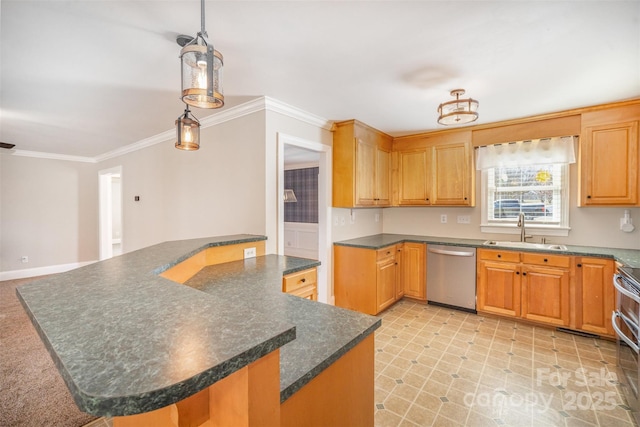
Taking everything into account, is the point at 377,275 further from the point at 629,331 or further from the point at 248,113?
the point at 248,113

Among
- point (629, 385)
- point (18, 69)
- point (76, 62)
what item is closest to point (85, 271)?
point (76, 62)

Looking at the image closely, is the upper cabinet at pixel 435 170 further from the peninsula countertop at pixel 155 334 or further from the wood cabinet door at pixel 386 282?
the peninsula countertop at pixel 155 334

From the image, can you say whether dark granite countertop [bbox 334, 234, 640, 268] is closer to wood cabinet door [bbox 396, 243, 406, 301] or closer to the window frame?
wood cabinet door [bbox 396, 243, 406, 301]

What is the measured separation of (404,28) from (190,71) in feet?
4.15

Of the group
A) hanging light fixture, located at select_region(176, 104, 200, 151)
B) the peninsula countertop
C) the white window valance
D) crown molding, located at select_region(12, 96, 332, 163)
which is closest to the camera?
the peninsula countertop

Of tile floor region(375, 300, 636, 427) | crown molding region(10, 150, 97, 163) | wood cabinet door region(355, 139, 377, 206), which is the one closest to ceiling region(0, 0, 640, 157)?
wood cabinet door region(355, 139, 377, 206)

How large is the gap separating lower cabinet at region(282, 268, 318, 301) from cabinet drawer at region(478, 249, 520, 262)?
2179 mm

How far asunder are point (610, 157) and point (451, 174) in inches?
60.0

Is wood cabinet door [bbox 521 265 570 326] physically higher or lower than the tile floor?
higher

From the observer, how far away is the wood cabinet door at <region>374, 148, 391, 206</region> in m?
3.89

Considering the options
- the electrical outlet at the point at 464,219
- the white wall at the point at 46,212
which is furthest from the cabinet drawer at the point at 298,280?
the white wall at the point at 46,212

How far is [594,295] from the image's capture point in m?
2.77

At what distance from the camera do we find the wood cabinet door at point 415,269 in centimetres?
378

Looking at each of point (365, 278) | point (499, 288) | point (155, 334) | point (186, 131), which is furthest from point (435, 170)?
point (155, 334)
